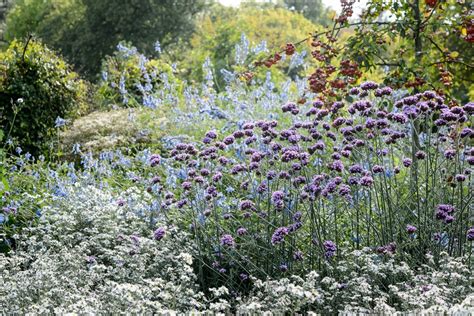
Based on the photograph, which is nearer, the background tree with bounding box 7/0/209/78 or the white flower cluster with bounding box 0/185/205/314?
the white flower cluster with bounding box 0/185/205/314

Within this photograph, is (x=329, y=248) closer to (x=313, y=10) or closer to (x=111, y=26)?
(x=111, y=26)

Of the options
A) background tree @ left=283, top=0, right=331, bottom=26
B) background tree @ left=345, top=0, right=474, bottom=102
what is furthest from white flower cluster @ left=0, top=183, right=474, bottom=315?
background tree @ left=283, top=0, right=331, bottom=26

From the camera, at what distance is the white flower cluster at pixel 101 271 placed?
3.63 meters

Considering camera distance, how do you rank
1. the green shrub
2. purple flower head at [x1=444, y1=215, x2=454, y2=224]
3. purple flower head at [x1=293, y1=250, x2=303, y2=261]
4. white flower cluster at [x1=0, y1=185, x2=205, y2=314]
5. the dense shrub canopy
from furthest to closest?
the dense shrub canopy → the green shrub → purple flower head at [x1=293, y1=250, x2=303, y2=261] → purple flower head at [x1=444, y1=215, x2=454, y2=224] → white flower cluster at [x1=0, y1=185, x2=205, y2=314]

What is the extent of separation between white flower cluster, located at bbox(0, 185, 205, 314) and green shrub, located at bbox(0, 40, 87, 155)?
3.45 meters

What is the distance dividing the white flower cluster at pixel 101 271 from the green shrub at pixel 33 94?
3.45m

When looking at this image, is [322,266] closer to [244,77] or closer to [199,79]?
[244,77]

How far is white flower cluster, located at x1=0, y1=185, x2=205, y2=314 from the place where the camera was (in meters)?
3.63

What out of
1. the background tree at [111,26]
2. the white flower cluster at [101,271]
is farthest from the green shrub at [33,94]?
the background tree at [111,26]

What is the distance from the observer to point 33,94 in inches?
377

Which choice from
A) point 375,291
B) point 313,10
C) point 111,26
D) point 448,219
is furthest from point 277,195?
point 313,10

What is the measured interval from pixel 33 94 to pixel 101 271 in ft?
19.2

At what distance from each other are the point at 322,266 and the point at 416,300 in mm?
1376

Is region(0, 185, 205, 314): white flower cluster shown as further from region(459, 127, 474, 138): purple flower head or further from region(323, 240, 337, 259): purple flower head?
region(459, 127, 474, 138): purple flower head
